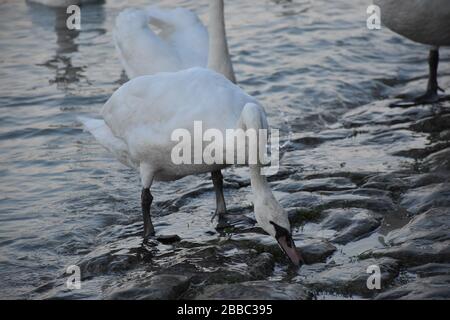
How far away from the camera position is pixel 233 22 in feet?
44.1

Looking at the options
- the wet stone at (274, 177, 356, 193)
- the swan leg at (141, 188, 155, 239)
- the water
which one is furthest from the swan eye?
the wet stone at (274, 177, 356, 193)

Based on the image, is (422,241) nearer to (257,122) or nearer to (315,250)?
(315,250)

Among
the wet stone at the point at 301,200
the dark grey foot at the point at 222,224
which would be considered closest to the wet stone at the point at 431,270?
the wet stone at the point at 301,200

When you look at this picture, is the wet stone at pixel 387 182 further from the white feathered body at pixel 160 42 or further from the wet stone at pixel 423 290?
the white feathered body at pixel 160 42

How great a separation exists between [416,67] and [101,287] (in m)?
6.79

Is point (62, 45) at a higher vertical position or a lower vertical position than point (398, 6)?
lower

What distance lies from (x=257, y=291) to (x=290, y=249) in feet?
2.30

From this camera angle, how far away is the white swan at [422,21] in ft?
30.0

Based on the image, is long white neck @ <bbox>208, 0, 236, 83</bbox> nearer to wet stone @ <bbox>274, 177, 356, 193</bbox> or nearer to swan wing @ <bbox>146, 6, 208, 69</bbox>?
swan wing @ <bbox>146, 6, 208, 69</bbox>

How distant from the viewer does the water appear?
22.7 feet

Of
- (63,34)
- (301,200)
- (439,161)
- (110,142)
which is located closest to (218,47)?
(110,142)

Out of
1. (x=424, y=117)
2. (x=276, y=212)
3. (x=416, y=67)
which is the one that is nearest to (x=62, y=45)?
(x=416, y=67)

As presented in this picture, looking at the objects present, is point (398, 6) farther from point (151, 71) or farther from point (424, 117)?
point (151, 71)

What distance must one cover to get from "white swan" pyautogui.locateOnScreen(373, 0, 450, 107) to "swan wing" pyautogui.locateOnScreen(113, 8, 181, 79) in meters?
2.33
